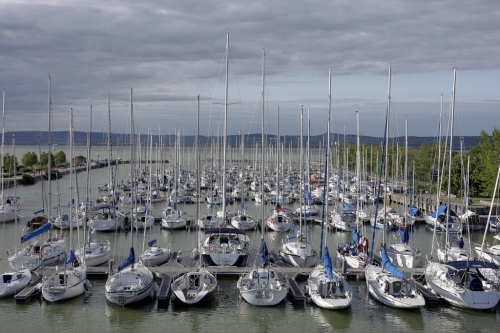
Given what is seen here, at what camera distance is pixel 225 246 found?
28.1 metres

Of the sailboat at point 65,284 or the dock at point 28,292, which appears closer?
the dock at point 28,292

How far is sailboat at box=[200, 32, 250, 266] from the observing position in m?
27.4

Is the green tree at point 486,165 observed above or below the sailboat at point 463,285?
above

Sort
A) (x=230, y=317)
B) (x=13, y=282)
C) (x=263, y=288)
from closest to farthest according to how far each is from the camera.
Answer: (x=230, y=317), (x=263, y=288), (x=13, y=282)

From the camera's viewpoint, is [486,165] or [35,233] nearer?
[35,233]

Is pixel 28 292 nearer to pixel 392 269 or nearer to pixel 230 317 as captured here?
pixel 230 317

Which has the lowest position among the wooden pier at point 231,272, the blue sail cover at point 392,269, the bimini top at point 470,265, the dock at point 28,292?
the dock at point 28,292

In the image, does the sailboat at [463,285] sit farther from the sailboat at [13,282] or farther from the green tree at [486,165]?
the green tree at [486,165]

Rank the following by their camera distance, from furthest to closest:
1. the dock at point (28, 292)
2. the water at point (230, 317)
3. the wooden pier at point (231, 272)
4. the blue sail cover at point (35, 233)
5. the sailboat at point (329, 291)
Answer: the blue sail cover at point (35, 233) → the wooden pier at point (231, 272) → the dock at point (28, 292) → the sailboat at point (329, 291) → the water at point (230, 317)

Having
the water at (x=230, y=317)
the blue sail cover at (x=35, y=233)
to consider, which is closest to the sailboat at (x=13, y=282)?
the water at (x=230, y=317)

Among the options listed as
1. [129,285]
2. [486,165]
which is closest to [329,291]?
[129,285]

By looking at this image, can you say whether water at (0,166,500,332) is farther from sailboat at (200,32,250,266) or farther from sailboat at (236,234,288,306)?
sailboat at (200,32,250,266)

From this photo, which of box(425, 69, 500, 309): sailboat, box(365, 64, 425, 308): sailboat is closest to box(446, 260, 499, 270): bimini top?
box(425, 69, 500, 309): sailboat

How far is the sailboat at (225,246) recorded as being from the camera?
27.4m
